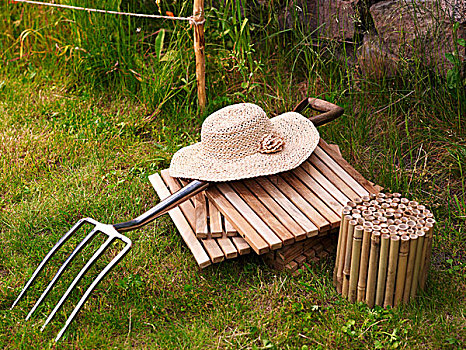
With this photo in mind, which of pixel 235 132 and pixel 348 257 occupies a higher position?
pixel 235 132

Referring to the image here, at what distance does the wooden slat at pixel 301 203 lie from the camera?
2.62m

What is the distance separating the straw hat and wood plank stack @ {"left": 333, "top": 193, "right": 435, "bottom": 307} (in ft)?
1.65

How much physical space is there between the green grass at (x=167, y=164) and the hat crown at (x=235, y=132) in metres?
0.51

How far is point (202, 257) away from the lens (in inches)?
104

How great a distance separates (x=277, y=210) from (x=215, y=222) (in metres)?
0.30

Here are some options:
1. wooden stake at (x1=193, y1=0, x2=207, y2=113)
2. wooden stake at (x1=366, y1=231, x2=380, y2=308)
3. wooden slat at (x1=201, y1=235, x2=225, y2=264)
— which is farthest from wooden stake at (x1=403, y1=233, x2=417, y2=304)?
wooden stake at (x1=193, y1=0, x2=207, y2=113)

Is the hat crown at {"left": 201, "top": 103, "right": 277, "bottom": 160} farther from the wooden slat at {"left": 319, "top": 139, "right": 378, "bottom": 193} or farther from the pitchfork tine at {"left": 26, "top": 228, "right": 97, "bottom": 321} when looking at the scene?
the pitchfork tine at {"left": 26, "top": 228, "right": 97, "bottom": 321}

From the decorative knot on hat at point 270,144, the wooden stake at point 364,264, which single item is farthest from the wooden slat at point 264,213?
the wooden stake at point 364,264

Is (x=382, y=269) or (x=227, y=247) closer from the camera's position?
(x=382, y=269)

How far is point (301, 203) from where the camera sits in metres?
2.75

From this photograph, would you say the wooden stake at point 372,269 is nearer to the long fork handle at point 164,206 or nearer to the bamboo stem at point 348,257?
the bamboo stem at point 348,257

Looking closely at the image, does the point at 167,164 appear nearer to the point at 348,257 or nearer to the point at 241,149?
the point at 241,149

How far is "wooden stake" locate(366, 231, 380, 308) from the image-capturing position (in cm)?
231

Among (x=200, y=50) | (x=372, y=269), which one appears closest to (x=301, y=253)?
(x=372, y=269)
